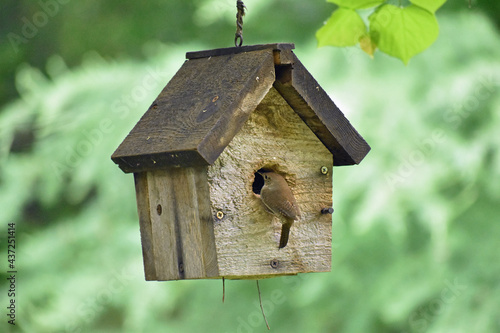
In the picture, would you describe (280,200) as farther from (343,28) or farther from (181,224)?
(343,28)

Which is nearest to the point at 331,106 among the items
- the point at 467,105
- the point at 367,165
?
the point at 367,165


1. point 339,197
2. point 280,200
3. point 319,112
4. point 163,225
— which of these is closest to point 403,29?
point 319,112

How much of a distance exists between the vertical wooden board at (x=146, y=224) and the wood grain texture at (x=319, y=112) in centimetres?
59

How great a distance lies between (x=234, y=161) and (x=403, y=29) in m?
0.77

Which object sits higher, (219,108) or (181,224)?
(219,108)

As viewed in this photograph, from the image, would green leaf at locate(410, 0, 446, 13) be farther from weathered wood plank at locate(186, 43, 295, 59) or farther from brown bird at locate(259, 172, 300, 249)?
brown bird at locate(259, 172, 300, 249)

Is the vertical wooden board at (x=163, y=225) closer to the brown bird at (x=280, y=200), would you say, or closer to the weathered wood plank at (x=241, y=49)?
the brown bird at (x=280, y=200)

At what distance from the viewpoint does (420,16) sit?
2.16m

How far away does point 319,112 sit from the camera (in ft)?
9.22

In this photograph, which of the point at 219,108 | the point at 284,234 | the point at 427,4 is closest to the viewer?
the point at 427,4

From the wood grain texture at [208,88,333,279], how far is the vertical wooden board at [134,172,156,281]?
1.05 ft

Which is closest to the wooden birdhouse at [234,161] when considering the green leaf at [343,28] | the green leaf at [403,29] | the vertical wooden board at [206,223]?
the vertical wooden board at [206,223]

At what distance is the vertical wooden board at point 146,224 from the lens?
279cm

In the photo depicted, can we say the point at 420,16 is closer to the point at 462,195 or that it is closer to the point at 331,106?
the point at 331,106
